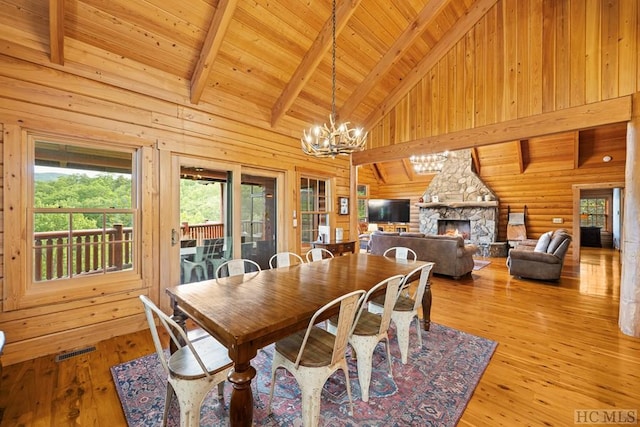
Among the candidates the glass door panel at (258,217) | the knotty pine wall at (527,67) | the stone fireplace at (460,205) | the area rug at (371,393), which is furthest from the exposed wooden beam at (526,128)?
the stone fireplace at (460,205)

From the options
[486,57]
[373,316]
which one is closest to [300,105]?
[486,57]

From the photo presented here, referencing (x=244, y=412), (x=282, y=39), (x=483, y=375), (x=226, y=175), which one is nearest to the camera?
(x=244, y=412)

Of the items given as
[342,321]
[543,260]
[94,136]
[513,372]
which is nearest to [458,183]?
[543,260]

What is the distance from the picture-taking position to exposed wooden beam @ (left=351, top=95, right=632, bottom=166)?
125 inches

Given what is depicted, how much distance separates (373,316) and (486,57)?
4398 millimetres

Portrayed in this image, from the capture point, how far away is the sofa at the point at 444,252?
5276mm

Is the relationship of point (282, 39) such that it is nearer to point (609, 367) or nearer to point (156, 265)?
point (156, 265)

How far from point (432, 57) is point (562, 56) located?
1.84m

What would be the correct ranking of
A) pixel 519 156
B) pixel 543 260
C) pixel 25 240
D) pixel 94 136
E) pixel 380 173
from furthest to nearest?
pixel 380 173 < pixel 519 156 < pixel 543 260 < pixel 94 136 < pixel 25 240

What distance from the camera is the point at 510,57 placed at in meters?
3.99

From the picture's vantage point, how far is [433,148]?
15.3 feet

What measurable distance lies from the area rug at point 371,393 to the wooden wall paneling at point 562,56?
331cm

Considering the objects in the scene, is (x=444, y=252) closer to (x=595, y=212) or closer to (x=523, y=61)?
(x=523, y=61)
